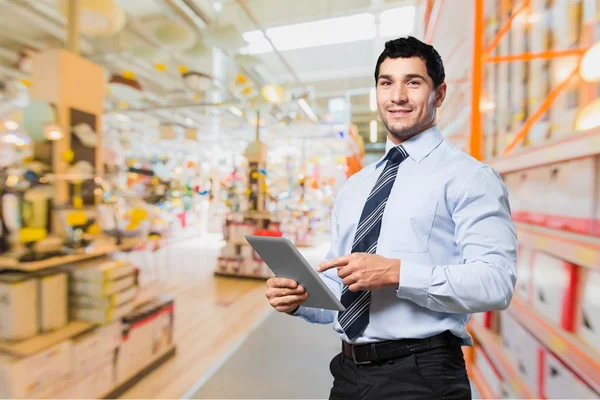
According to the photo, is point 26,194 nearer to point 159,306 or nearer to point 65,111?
point 65,111

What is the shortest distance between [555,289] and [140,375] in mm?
2986

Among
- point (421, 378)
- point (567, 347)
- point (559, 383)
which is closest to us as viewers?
point (421, 378)

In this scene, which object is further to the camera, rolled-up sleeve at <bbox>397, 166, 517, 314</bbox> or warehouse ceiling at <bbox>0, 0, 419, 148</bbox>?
warehouse ceiling at <bbox>0, 0, 419, 148</bbox>

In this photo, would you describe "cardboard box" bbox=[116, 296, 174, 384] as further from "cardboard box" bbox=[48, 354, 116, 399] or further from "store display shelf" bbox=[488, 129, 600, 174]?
"store display shelf" bbox=[488, 129, 600, 174]

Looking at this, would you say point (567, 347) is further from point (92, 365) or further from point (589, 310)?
point (92, 365)

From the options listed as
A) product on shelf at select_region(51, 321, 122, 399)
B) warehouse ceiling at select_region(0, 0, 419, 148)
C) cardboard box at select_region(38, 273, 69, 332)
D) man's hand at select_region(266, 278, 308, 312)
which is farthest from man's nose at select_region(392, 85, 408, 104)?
warehouse ceiling at select_region(0, 0, 419, 148)

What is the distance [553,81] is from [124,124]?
10324 millimetres

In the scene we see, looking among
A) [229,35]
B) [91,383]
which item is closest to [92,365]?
Answer: [91,383]

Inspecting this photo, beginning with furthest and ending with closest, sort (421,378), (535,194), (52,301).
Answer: (52,301) < (535,194) < (421,378)

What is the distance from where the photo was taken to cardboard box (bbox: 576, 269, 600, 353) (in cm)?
110

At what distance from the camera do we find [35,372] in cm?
206

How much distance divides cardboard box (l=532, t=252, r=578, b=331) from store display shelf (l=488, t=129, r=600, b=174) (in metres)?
0.39

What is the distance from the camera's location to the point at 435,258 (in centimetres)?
94

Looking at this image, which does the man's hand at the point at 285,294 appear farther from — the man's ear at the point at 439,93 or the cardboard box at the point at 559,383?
the cardboard box at the point at 559,383
